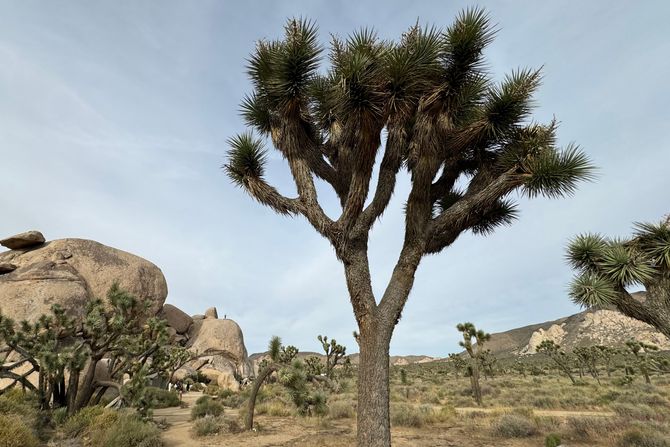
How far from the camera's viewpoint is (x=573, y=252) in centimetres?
851

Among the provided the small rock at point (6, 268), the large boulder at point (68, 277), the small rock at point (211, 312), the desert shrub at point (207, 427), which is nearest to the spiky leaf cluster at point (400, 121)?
the desert shrub at point (207, 427)

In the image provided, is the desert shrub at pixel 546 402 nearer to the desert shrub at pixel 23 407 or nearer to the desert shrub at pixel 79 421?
the desert shrub at pixel 79 421

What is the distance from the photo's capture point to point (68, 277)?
23.7 m

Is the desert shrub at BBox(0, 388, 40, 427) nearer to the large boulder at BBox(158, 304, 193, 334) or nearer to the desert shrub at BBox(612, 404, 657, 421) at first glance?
the desert shrub at BBox(612, 404, 657, 421)

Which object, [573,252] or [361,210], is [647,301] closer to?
[573,252]

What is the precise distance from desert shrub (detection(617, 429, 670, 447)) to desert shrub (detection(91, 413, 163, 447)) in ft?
31.3

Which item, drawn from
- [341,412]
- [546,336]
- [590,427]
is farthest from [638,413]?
[546,336]

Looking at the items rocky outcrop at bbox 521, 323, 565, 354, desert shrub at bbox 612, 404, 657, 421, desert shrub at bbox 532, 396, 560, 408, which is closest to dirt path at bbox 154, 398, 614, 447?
desert shrub at bbox 612, 404, 657, 421

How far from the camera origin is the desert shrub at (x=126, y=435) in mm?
7105

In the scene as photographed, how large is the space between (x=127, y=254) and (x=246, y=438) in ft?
84.9

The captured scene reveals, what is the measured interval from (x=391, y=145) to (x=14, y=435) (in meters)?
8.35

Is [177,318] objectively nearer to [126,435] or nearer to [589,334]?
[126,435]

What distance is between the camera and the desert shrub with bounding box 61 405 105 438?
7.96 meters

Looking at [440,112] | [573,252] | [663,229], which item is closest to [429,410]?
[573,252]
